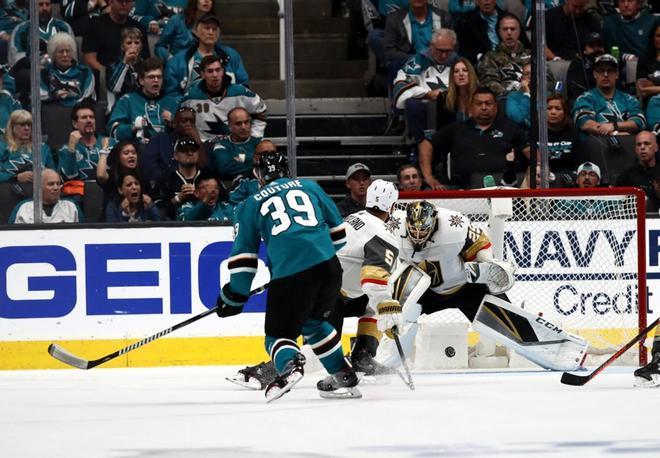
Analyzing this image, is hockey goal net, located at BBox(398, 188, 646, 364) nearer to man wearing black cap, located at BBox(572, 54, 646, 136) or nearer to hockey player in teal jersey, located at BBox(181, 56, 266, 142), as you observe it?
man wearing black cap, located at BBox(572, 54, 646, 136)

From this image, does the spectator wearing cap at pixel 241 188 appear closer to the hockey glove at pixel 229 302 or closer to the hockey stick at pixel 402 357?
the hockey stick at pixel 402 357

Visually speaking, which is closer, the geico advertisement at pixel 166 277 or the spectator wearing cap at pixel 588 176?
the geico advertisement at pixel 166 277

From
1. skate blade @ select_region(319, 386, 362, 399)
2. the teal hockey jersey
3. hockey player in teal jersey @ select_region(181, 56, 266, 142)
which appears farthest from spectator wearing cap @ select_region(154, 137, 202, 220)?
skate blade @ select_region(319, 386, 362, 399)

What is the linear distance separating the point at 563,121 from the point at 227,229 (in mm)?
2007

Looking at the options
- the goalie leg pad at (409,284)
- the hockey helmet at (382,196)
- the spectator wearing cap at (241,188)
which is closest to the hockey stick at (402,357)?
the goalie leg pad at (409,284)

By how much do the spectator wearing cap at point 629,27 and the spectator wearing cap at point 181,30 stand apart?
2468mm

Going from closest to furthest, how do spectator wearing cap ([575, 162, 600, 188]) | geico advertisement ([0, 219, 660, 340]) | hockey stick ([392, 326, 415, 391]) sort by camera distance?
hockey stick ([392, 326, 415, 391]), geico advertisement ([0, 219, 660, 340]), spectator wearing cap ([575, 162, 600, 188])

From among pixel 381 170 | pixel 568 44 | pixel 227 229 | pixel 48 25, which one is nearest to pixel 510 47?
pixel 568 44

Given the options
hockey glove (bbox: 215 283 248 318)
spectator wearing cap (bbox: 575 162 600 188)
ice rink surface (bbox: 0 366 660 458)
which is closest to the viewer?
ice rink surface (bbox: 0 366 660 458)

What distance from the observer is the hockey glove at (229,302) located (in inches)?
213

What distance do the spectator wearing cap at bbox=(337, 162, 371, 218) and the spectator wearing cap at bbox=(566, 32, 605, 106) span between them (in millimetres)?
1310

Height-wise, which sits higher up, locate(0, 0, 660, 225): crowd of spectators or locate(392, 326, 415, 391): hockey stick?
locate(0, 0, 660, 225): crowd of spectators

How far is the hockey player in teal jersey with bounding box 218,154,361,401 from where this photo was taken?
517cm

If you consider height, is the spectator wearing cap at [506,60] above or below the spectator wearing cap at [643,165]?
above
